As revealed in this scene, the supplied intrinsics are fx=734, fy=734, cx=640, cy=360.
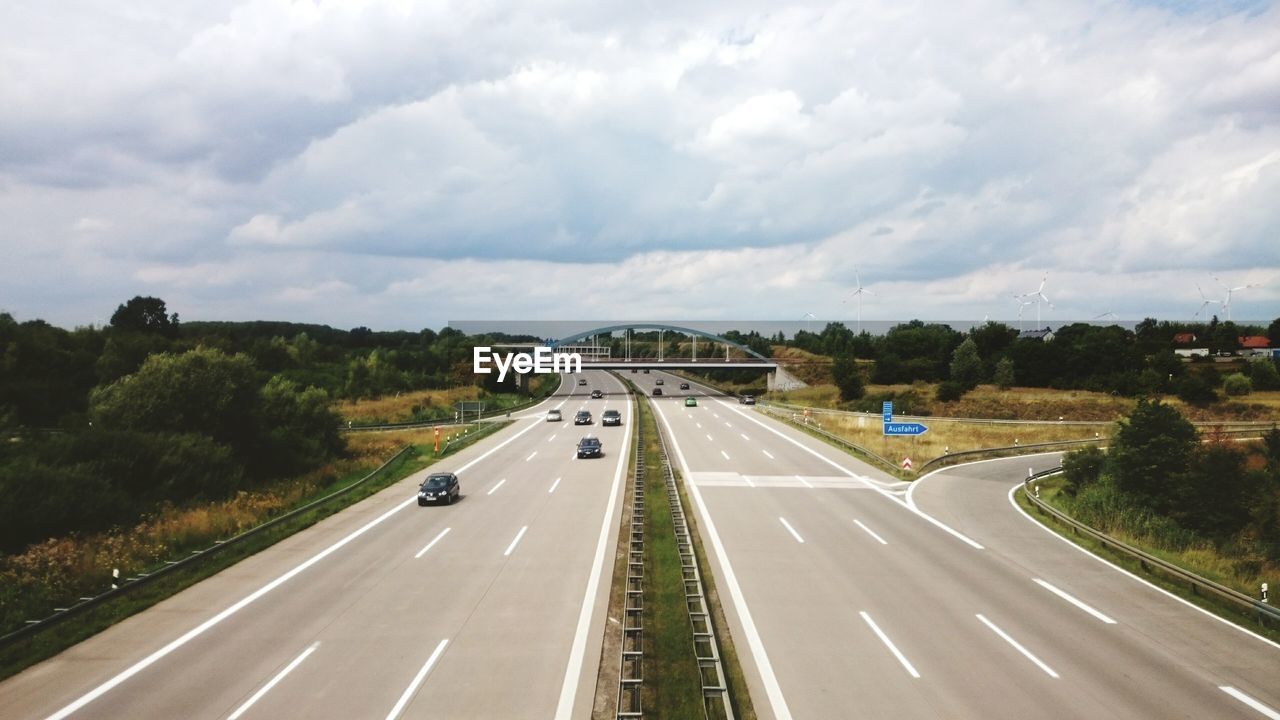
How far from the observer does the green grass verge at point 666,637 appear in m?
12.0

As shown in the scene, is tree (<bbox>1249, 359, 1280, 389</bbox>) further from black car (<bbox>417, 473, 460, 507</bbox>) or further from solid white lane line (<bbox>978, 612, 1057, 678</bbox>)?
black car (<bbox>417, 473, 460, 507</bbox>)

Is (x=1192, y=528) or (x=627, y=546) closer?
(x=627, y=546)

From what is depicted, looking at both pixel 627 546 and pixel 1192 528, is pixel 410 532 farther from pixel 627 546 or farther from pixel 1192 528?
pixel 1192 528

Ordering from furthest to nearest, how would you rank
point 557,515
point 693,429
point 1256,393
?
point 1256,393, point 693,429, point 557,515

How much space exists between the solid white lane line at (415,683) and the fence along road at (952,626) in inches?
227

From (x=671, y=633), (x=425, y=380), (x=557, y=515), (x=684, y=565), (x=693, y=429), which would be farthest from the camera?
(x=425, y=380)

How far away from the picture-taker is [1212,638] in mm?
15234

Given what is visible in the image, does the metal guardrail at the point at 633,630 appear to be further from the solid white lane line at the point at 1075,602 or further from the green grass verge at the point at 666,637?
the solid white lane line at the point at 1075,602

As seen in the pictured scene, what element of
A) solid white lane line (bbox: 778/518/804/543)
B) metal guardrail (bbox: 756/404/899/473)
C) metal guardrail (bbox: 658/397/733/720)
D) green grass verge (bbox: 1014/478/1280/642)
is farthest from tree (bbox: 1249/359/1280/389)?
metal guardrail (bbox: 658/397/733/720)

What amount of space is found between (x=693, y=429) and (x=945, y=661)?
47.4 metres

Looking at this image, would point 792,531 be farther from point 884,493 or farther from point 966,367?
point 966,367

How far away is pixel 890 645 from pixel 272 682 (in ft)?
37.6

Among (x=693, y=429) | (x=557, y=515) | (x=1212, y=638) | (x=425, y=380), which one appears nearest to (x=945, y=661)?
(x=1212, y=638)

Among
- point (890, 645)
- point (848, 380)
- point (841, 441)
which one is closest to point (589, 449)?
point (841, 441)
